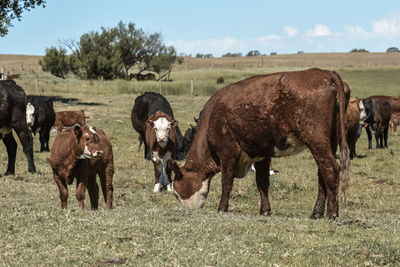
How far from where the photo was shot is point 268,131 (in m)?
9.42

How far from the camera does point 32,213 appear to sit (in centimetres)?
873

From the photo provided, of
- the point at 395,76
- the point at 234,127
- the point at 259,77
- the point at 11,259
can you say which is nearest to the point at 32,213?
the point at 11,259

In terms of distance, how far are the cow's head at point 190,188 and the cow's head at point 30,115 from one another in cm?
1378

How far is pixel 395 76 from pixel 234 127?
6995 cm

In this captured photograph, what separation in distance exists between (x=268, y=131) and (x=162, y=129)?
5.11 metres

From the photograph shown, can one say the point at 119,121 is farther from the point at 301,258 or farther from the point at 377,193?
the point at 301,258

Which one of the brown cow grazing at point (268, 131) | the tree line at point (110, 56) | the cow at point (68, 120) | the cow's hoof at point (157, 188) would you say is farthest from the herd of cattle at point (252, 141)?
the tree line at point (110, 56)

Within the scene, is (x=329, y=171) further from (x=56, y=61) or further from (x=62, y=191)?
(x=56, y=61)

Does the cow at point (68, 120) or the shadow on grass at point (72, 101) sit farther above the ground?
the cow at point (68, 120)

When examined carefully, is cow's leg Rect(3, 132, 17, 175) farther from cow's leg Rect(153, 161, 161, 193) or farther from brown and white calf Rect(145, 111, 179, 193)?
cow's leg Rect(153, 161, 161, 193)

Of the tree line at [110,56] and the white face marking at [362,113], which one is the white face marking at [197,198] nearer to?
the white face marking at [362,113]

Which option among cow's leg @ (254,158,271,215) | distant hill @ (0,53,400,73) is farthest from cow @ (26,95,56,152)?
distant hill @ (0,53,400,73)

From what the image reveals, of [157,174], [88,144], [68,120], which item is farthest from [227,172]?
[68,120]

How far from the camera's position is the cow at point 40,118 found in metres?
23.4
